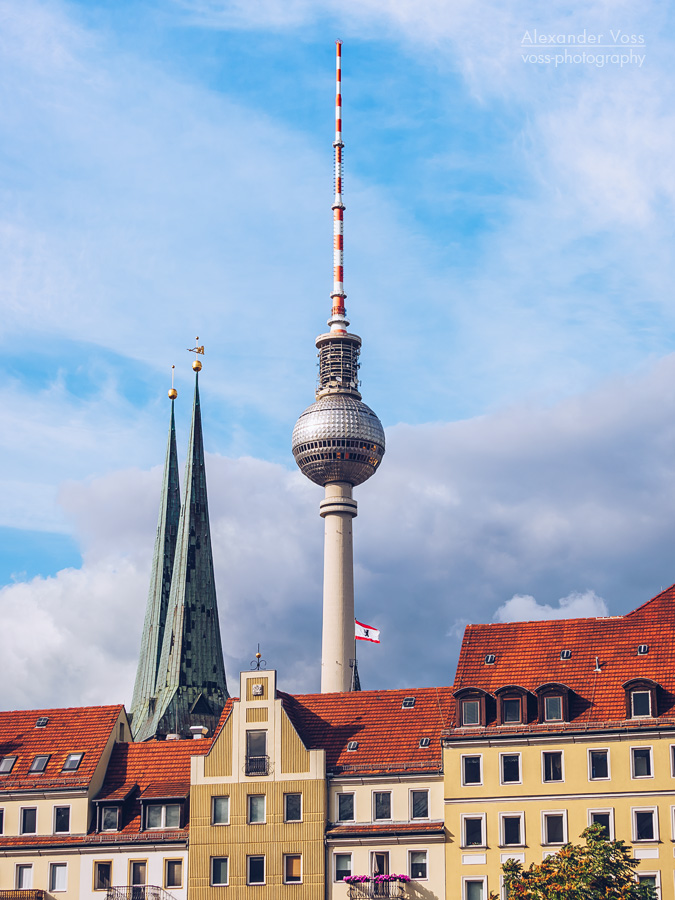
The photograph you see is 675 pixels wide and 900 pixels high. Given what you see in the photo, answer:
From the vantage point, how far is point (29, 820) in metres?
117

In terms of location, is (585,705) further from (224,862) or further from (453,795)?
(224,862)

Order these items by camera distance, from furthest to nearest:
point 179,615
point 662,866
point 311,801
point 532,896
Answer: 1. point 179,615
2. point 311,801
3. point 662,866
4. point 532,896

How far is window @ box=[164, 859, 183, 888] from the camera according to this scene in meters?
113

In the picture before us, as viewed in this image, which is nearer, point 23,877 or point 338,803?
point 338,803

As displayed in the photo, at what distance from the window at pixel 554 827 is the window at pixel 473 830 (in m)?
3.81

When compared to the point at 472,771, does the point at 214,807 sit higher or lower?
lower

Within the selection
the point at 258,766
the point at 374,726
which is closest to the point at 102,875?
the point at 258,766

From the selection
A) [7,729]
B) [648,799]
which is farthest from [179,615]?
[648,799]

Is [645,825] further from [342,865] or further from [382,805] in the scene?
[342,865]

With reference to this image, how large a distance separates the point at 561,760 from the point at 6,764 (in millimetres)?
37891

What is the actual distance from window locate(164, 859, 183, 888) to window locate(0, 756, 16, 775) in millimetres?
13531

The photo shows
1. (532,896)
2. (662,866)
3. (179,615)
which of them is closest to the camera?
(532,896)

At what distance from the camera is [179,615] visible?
195m

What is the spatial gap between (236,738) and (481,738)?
52.9ft
